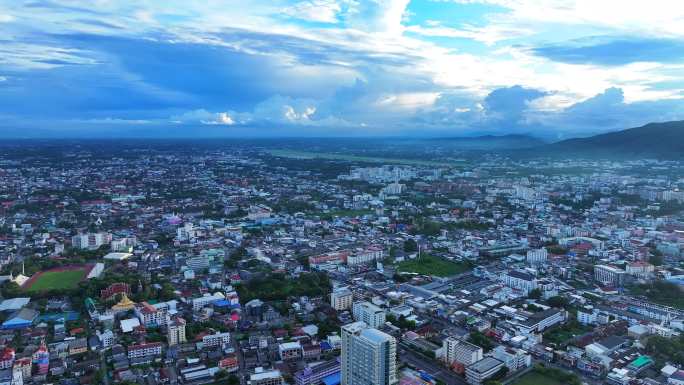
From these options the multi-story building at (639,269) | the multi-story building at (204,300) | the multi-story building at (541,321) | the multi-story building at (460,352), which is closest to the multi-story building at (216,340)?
the multi-story building at (204,300)

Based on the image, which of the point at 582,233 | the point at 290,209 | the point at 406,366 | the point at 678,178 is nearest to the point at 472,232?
the point at 582,233

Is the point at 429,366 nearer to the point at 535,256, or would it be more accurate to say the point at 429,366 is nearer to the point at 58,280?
the point at 535,256

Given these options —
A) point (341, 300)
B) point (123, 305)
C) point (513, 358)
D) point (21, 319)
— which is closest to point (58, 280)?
point (21, 319)

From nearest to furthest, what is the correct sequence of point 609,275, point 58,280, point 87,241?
point 58,280, point 609,275, point 87,241

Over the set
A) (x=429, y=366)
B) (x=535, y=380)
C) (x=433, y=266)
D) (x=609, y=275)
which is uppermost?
(x=609, y=275)

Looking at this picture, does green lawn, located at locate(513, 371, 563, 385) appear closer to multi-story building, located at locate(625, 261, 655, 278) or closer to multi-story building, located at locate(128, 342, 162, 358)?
multi-story building, located at locate(128, 342, 162, 358)

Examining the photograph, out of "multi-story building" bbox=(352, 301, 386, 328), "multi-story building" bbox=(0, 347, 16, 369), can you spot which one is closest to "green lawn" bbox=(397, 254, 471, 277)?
"multi-story building" bbox=(352, 301, 386, 328)
